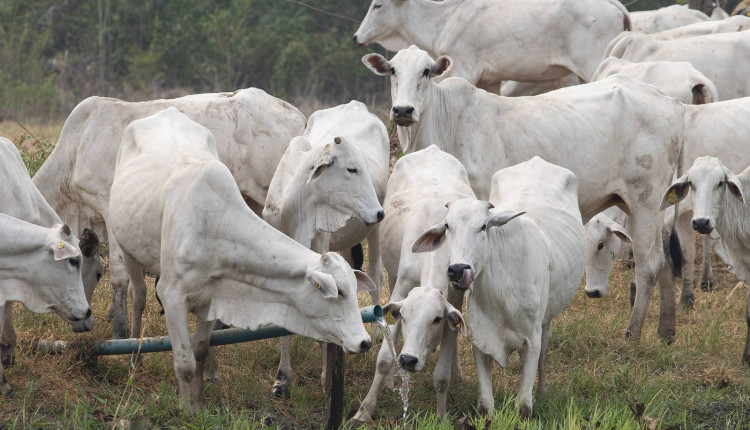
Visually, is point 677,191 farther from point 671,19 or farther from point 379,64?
point 671,19

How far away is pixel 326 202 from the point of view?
239 inches

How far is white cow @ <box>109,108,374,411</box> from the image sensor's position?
16.6 ft

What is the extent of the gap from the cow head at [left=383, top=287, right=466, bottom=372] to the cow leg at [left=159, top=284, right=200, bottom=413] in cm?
97

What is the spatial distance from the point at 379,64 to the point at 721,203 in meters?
2.49

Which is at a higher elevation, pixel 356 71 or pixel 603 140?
pixel 603 140

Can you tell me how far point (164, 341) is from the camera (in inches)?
224

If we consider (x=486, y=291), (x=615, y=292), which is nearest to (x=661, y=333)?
(x=615, y=292)

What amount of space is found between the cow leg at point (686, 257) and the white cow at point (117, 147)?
10.1 ft

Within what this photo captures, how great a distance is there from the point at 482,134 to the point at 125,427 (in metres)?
3.49

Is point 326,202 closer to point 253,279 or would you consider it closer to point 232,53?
point 253,279

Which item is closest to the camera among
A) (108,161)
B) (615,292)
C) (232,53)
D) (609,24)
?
(108,161)

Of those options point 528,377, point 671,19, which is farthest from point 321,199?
point 671,19

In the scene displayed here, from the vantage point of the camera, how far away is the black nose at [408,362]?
17.0 ft

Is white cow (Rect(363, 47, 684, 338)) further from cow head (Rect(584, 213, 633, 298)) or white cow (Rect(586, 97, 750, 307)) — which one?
white cow (Rect(586, 97, 750, 307))
